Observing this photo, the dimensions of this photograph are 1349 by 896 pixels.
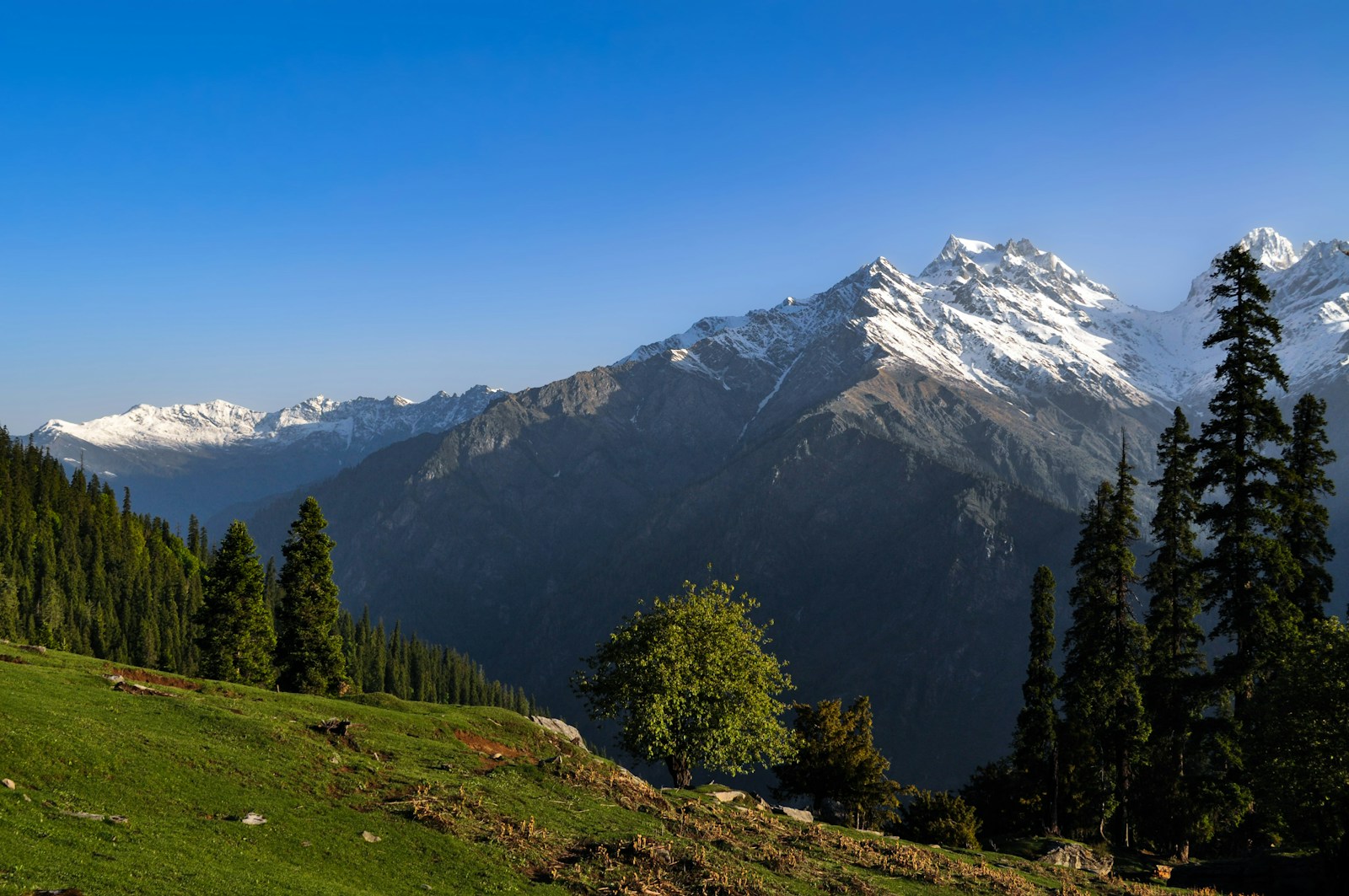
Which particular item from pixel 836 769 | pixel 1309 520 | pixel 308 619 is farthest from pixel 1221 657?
pixel 308 619

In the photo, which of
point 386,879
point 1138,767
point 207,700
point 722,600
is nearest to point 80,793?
point 386,879

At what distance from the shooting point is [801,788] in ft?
249

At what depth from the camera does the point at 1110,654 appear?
64.2 m

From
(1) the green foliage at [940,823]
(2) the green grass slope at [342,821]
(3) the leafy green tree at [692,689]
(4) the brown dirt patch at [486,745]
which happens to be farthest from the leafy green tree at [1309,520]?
(4) the brown dirt patch at [486,745]

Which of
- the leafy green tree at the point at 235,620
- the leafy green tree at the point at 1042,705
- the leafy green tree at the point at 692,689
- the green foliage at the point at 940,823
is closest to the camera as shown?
the leafy green tree at the point at 692,689

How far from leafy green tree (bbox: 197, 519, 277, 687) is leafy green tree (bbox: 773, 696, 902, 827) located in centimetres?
5044

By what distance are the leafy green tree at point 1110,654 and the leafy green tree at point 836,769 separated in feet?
54.1

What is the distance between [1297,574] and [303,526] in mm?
77880

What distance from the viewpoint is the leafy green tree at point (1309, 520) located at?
5356 cm

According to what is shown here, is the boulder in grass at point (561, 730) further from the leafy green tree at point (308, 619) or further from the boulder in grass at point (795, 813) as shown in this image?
the leafy green tree at point (308, 619)

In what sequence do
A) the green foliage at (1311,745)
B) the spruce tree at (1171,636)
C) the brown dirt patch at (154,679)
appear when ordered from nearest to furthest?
the green foliage at (1311,745)
the brown dirt patch at (154,679)
the spruce tree at (1171,636)

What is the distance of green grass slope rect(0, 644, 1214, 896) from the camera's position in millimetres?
25828

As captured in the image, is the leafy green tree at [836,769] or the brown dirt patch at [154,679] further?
the leafy green tree at [836,769]

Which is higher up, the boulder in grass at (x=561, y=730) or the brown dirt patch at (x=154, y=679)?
the brown dirt patch at (x=154, y=679)
